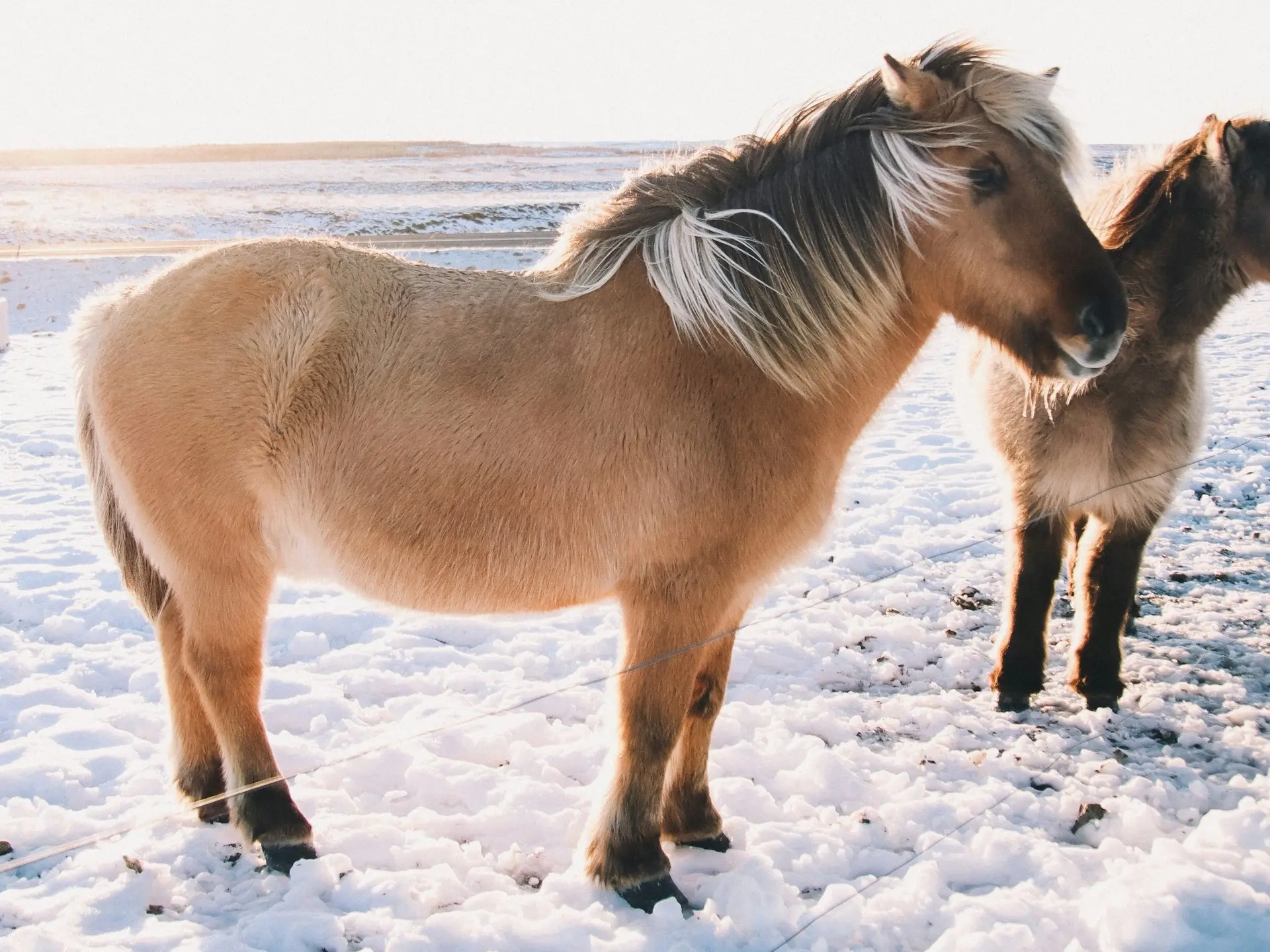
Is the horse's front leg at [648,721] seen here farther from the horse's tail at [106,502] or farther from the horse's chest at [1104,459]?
the horse's chest at [1104,459]

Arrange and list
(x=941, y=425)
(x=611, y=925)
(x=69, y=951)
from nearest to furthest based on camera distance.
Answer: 1. (x=69, y=951)
2. (x=611, y=925)
3. (x=941, y=425)

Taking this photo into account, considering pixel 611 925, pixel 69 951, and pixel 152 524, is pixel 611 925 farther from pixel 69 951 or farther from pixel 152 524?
pixel 152 524

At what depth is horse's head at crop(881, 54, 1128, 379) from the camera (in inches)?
101

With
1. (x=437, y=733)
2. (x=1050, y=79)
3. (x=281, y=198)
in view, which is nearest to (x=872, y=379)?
(x=1050, y=79)

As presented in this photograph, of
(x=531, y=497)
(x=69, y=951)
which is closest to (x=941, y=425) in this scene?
Result: (x=531, y=497)

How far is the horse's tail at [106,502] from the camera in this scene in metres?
2.98

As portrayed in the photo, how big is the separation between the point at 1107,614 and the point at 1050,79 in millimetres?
2437

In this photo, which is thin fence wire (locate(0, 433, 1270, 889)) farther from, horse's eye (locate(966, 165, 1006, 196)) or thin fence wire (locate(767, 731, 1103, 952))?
horse's eye (locate(966, 165, 1006, 196))

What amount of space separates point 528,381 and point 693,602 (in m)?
0.85

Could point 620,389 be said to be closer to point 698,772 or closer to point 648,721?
point 648,721

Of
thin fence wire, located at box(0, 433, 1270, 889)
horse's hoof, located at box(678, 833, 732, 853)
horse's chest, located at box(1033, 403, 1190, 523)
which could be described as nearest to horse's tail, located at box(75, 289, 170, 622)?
thin fence wire, located at box(0, 433, 1270, 889)

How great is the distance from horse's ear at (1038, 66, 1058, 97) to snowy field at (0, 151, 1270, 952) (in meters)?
1.05

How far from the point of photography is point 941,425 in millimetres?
8523

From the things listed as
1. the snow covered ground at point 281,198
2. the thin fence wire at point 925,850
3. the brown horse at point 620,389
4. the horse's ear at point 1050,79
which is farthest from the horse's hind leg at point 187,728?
the snow covered ground at point 281,198
